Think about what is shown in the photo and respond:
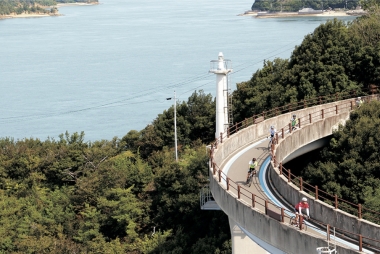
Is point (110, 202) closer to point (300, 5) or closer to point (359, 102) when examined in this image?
point (359, 102)

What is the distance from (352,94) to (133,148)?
1646 centimetres

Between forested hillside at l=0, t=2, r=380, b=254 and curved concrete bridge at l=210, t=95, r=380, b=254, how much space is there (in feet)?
6.98

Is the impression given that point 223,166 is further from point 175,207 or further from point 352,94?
point 352,94

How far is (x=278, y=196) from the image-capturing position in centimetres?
2220

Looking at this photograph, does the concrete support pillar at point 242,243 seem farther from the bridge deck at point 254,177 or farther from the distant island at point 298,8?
the distant island at point 298,8

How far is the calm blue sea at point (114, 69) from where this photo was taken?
220ft

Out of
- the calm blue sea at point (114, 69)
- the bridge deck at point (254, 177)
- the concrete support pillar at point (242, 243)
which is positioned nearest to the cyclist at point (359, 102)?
the bridge deck at point (254, 177)

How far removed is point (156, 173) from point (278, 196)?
19.6m

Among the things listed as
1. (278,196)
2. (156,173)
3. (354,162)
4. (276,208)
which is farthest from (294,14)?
(276,208)

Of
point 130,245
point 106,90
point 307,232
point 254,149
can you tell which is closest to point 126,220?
point 130,245

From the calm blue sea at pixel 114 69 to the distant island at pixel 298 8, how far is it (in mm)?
35892

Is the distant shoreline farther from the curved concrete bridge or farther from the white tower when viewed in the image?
the curved concrete bridge

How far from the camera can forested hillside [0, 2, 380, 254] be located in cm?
3360

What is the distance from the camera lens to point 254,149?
28594 mm
